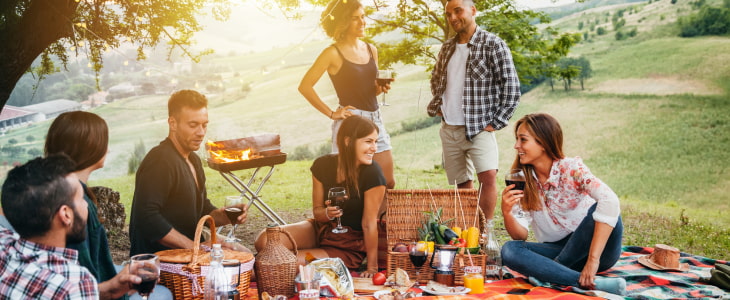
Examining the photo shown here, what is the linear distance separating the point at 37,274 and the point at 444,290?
2166mm

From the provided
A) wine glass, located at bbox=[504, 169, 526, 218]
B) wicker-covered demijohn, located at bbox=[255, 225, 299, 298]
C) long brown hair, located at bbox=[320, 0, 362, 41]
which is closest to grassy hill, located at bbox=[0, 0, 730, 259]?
long brown hair, located at bbox=[320, 0, 362, 41]

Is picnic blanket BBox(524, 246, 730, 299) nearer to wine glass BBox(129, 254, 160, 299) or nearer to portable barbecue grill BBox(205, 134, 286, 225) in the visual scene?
wine glass BBox(129, 254, 160, 299)

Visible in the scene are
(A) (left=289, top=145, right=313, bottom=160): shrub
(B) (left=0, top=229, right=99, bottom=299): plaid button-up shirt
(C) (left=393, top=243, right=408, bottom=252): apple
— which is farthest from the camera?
(A) (left=289, top=145, right=313, bottom=160): shrub

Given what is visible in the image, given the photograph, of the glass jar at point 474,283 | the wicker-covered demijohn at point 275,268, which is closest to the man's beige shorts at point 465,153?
the glass jar at point 474,283

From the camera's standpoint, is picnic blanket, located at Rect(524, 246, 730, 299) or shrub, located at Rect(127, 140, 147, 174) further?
shrub, located at Rect(127, 140, 147, 174)

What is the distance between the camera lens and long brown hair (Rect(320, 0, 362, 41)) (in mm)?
4332

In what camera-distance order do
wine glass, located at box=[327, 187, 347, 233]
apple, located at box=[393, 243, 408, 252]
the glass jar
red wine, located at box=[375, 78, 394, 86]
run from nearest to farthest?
the glass jar < wine glass, located at box=[327, 187, 347, 233] < apple, located at box=[393, 243, 408, 252] < red wine, located at box=[375, 78, 394, 86]

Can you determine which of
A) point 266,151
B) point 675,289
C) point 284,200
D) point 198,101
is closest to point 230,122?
point 284,200

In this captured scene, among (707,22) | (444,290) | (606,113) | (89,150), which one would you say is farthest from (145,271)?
(707,22)

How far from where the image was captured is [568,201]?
3678mm

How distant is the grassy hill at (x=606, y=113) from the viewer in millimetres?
13117

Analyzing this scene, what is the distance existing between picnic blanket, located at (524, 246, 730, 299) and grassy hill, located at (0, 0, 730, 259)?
740cm

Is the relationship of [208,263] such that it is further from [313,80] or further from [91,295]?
[313,80]

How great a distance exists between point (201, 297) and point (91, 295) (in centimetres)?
97
